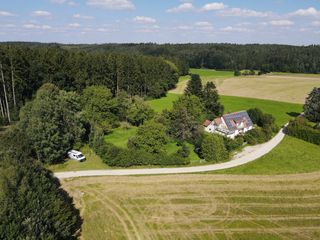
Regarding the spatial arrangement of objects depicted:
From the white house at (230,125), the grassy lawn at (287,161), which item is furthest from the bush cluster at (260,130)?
the grassy lawn at (287,161)

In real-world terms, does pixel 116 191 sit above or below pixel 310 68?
below

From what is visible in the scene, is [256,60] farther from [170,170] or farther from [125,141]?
[170,170]

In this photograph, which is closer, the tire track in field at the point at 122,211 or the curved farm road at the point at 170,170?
Result: the tire track in field at the point at 122,211

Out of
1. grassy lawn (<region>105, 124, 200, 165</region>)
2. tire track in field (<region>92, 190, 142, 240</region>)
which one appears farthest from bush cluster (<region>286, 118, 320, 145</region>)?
tire track in field (<region>92, 190, 142, 240</region>)

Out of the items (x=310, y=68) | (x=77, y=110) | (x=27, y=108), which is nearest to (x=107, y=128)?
(x=77, y=110)

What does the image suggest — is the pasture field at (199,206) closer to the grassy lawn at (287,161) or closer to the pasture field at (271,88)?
the grassy lawn at (287,161)

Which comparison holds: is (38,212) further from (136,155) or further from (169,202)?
(136,155)
